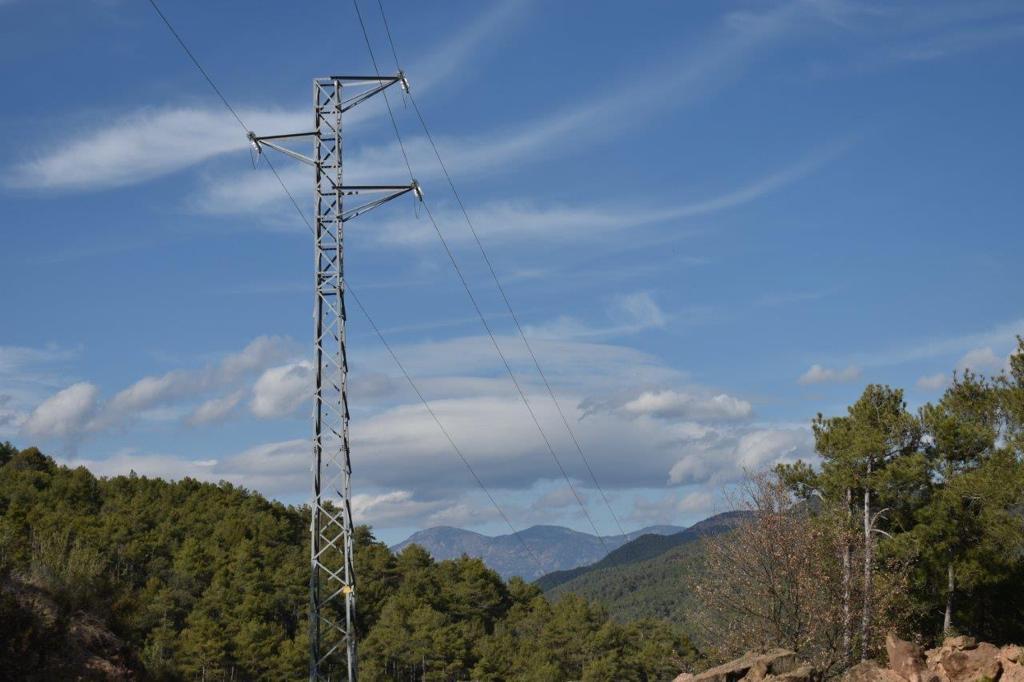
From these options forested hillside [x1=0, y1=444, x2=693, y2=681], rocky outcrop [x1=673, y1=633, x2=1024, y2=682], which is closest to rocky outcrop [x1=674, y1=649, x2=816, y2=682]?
rocky outcrop [x1=673, y1=633, x2=1024, y2=682]

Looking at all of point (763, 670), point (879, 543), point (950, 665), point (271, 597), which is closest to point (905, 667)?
point (950, 665)

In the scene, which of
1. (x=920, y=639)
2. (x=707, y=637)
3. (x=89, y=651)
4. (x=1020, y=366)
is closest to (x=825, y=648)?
(x=707, y=637)

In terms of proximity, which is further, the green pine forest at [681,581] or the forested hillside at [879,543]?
the forested hillside at [879,543]

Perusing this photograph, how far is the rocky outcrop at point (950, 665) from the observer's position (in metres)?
32.2

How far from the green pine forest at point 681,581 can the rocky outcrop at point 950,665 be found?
4.79 feet

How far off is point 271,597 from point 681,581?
183 ft

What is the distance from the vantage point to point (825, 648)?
34875 millimetres

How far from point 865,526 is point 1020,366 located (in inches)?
367

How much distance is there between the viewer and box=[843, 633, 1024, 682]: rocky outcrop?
3216cm

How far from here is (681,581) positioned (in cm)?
4812

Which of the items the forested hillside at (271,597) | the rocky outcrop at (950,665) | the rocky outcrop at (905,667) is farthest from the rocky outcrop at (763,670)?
the forested hillside at (271,597)

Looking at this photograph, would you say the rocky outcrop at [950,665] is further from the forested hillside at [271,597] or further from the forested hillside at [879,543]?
the forested hillside at [271,597]

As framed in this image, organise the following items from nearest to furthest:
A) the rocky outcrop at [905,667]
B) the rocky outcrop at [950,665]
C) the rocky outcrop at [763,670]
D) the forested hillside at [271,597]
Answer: the rocky outcrop at [763,670] → the rocky outcrop at [905,667] → the rocky outcrop at [950,665] → the forested hillside at [271,597]

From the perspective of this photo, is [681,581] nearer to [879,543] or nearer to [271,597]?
[879,543]
